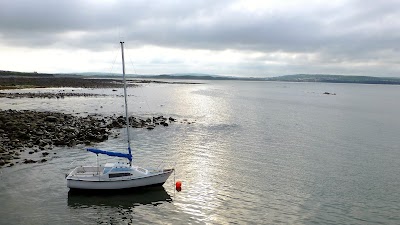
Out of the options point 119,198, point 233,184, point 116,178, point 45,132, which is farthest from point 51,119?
point 233,184

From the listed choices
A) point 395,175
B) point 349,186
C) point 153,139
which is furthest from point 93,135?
point 395,175

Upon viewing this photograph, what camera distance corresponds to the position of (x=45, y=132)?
44.4 m

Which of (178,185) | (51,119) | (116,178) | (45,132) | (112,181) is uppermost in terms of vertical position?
(51,119)

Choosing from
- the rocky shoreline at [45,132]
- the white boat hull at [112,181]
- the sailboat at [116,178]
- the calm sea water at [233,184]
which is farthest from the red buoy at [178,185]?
the rocky shoreline at [45,132]

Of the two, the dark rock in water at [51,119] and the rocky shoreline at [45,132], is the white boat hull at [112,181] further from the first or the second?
the dark rock in water at [51,119]

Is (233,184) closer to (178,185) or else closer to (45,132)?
(178,185)

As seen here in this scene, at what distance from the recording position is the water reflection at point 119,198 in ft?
83.7

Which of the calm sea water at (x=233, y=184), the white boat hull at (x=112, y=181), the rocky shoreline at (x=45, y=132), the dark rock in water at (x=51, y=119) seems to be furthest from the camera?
the dark rock in water at (x=51, y=119)

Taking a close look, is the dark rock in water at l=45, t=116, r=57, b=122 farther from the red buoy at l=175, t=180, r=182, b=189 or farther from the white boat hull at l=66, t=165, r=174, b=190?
the red buoy at l=175, t=180, r=182, b=189

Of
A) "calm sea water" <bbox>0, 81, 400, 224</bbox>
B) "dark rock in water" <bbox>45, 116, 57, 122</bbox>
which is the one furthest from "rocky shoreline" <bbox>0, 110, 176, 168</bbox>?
"calm sea water" <bbox>0, 81, 400, 224</bbox>

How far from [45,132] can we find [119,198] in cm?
2252

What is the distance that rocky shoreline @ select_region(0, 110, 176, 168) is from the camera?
119 ft

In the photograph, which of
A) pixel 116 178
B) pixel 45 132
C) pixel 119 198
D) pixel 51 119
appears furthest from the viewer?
pixel 51 119

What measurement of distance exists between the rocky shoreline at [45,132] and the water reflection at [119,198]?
954 cm
